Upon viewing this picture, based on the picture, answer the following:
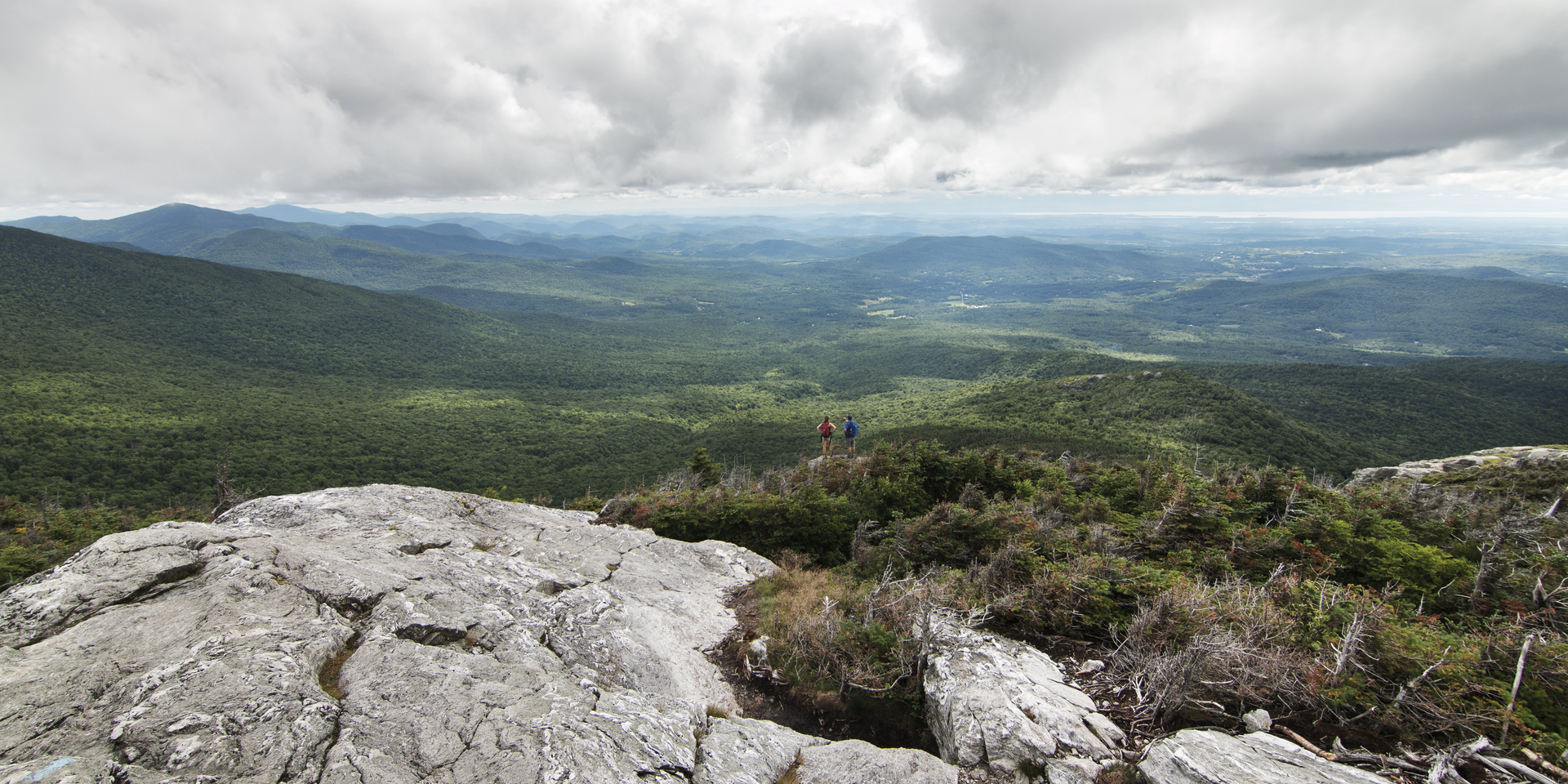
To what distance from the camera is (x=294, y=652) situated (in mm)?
9656

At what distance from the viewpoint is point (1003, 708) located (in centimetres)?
1033

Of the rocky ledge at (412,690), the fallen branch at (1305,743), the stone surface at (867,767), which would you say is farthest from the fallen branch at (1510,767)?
the stone surface at (867,767)

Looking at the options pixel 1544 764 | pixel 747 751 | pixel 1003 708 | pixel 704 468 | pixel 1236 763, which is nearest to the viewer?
pixel 1544 764

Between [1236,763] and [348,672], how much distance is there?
15123 mm

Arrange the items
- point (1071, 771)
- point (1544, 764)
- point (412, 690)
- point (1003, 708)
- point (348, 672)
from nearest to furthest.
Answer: point (1544, 764)
point (1071, 771)
point (412, 690)
point (348, 672)
point (1003, 708)

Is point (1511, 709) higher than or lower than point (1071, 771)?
higher

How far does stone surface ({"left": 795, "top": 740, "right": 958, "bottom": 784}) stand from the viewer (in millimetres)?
9297

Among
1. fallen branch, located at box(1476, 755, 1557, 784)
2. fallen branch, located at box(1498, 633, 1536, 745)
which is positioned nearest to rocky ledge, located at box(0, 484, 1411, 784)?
fallen branch, located at box(1476, 755, 1557, 784)

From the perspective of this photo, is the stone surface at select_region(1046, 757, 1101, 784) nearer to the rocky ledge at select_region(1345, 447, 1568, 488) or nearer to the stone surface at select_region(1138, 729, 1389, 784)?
the stone surface at select_region(1138, 729, 1389, 784)

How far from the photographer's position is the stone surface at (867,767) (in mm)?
9297

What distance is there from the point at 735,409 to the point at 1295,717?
457ft

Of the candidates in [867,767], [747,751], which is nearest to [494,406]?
[747,751]

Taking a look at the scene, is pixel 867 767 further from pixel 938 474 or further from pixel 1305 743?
pixel 938 474

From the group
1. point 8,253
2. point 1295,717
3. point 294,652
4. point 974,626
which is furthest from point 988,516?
point 8,253
